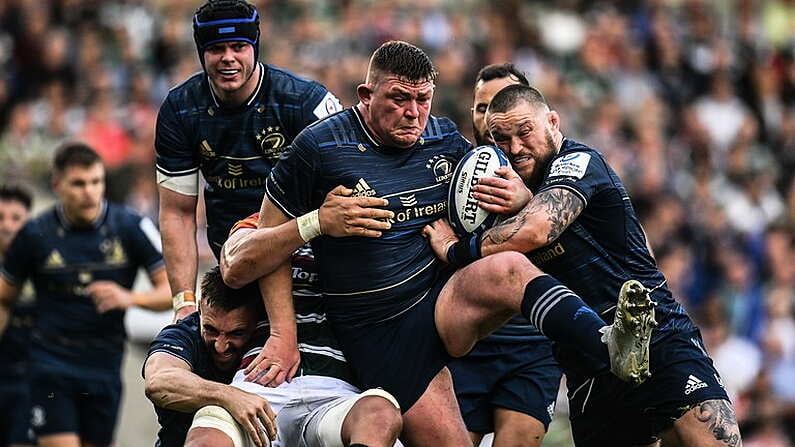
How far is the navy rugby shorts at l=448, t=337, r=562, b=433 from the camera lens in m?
8.37

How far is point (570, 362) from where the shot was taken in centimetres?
771

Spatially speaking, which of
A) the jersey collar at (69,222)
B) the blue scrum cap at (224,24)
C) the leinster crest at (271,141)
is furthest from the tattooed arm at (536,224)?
the jersey collar at (69,222)

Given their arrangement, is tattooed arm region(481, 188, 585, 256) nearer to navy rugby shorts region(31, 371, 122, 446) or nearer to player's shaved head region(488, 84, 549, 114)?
player's shaved head region(488, 84, 549, 114)

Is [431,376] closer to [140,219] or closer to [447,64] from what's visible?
[140,219]

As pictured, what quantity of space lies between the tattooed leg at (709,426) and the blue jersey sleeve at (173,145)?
10.4 ft

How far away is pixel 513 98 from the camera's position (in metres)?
7.57

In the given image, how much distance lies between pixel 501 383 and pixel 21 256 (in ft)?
14.4

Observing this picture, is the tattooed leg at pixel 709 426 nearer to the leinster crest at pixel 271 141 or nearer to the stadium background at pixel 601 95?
the leinster crest at pixel 271 141

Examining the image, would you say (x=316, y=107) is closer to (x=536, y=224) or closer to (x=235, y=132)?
(x=235, y=132)

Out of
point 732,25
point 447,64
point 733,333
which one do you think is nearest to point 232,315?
point 733,333

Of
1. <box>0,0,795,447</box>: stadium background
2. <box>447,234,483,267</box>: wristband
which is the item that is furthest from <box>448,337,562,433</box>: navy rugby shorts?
<box>0,0,795,447</box>: stadium background

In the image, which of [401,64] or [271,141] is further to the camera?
[271,141]

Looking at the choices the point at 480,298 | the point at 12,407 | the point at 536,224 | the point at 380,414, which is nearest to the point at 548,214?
the point at 536,224

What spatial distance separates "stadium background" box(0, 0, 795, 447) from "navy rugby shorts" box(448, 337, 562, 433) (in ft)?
18.7
